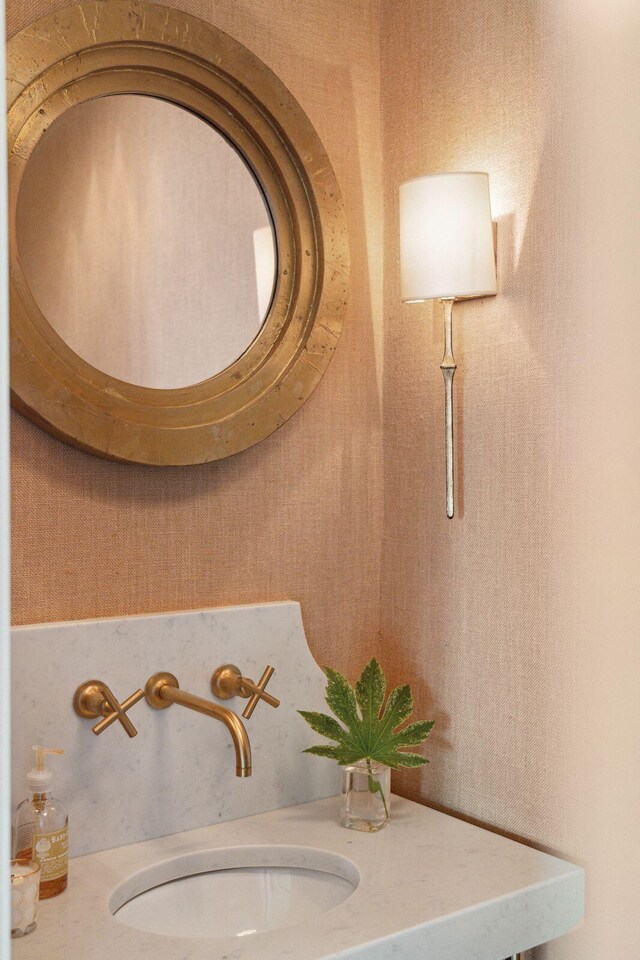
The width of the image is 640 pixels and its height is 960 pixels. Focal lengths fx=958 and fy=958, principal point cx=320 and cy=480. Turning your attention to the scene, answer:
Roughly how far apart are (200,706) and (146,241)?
64cm

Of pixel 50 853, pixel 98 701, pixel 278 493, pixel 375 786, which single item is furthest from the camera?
pixel 278 493

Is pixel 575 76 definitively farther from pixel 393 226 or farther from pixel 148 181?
pixel 148 181

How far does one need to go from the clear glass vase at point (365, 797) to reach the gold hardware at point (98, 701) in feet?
1.07

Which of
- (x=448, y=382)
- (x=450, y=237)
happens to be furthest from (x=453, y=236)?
(x=448, y=382)

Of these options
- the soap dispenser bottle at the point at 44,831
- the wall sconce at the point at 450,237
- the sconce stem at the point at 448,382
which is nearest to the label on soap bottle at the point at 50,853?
the soap dispenser bottle at the point at 44,831

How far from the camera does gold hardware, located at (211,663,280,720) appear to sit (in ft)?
4.34

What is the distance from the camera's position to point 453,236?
1.33 metres

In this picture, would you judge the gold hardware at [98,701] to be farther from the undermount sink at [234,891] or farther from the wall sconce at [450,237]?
the wall sconce at [450,237]

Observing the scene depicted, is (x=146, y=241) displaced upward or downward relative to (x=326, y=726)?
upward

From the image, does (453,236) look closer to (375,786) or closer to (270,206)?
(270,206)

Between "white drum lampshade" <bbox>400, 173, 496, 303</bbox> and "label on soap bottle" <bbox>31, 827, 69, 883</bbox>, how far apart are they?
863mm

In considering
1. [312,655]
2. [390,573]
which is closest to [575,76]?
[390,573]

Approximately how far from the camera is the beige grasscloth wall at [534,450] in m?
1.19

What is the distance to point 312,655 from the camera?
4.96ft
